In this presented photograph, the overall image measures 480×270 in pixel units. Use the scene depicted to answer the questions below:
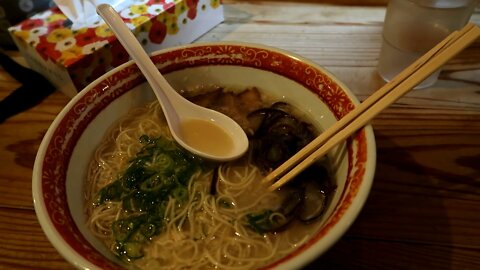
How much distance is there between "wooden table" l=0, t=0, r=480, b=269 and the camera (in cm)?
95

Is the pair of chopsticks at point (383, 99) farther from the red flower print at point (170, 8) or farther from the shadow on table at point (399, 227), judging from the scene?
the red flower print at point (170, 8)

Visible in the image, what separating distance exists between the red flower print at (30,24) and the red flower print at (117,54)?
35 cm

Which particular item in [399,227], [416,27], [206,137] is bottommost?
[399,227]

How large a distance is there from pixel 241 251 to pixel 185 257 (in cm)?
12

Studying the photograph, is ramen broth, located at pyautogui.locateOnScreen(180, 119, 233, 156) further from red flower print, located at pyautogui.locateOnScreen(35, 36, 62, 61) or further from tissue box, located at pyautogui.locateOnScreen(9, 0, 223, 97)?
red flower print, located at pyautogui.locateOnScreen(35, 36, 62, 61)

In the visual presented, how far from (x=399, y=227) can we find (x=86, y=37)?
114cm

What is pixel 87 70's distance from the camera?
1333 millimetres

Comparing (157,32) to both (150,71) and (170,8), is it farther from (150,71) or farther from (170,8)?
(150,71)

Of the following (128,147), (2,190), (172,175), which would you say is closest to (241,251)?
(172,175)

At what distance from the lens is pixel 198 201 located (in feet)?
3.26

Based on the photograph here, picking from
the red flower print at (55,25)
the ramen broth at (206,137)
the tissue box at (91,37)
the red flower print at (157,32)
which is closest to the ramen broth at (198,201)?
the ramen broth at (206,137)

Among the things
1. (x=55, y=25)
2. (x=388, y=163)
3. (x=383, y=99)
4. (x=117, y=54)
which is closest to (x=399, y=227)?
(x=388, y=163)

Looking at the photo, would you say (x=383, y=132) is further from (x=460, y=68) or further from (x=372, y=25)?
(x=372, y=25)

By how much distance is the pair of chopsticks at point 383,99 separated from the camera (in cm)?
83
